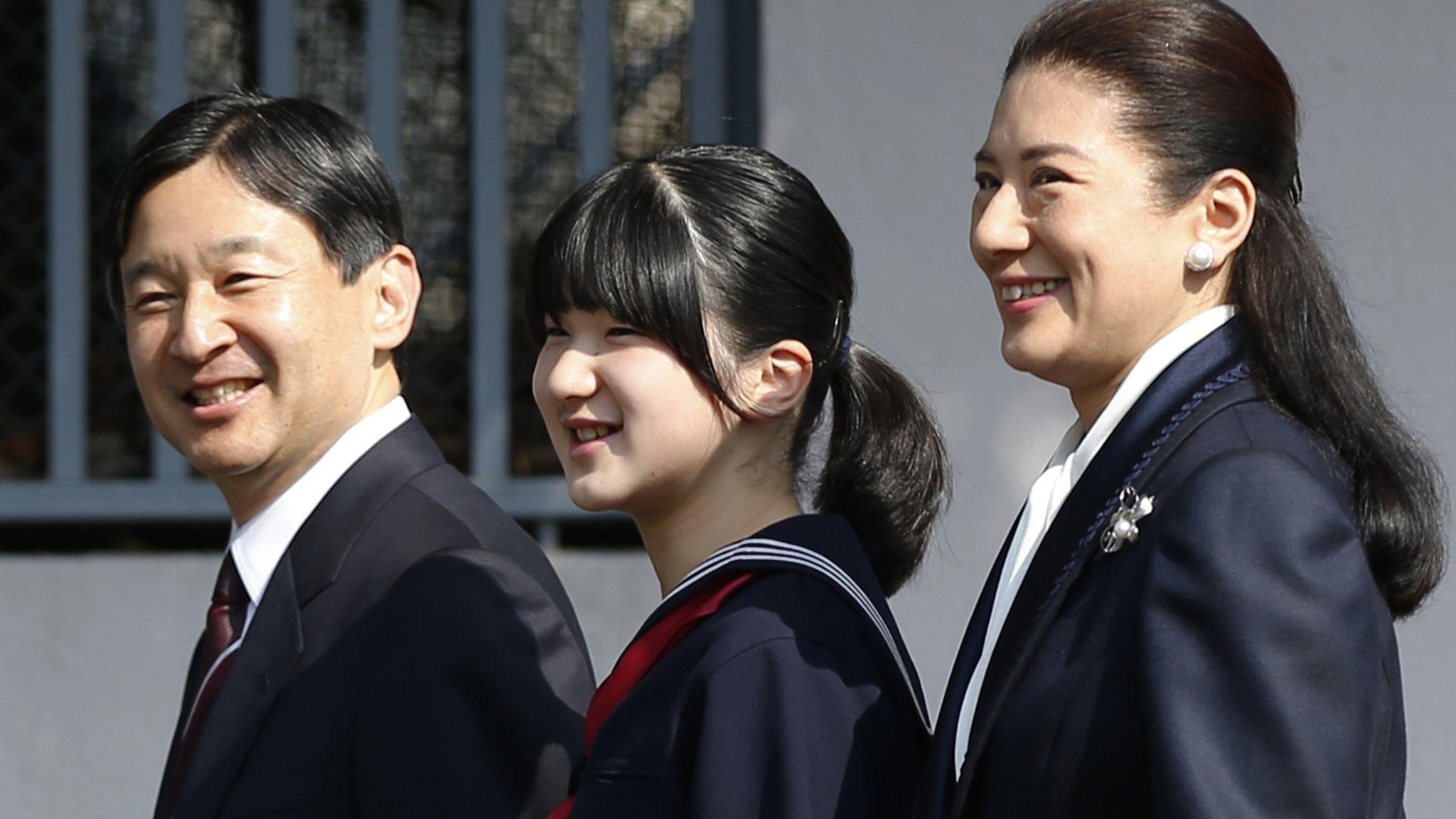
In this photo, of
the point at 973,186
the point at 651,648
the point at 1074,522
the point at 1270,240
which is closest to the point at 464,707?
the point at 651,648

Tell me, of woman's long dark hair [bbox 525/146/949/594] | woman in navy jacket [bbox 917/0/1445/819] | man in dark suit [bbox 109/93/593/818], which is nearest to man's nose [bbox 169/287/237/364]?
man in dark suit [bbox 109/93/593/818]

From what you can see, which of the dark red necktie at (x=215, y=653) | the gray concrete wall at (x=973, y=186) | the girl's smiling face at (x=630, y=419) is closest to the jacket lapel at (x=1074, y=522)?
the girl's smiling face at (x=630, y=419)

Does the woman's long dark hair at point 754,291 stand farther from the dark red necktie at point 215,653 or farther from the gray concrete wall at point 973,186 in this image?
the gray concrete wall at point 973,186

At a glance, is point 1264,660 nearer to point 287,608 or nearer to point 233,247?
point 287,608

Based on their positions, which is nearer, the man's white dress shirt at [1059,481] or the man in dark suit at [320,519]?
the man's white dress shirt at [1059,481]

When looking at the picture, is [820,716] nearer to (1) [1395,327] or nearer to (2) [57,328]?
(1) [1395,327]

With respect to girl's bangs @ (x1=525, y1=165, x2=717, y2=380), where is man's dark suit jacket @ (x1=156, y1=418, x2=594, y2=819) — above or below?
below

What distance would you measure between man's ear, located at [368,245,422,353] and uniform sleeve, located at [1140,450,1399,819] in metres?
1.10

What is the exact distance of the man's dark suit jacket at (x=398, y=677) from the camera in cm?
170

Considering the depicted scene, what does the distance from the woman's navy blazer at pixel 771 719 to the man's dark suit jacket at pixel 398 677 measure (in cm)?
15

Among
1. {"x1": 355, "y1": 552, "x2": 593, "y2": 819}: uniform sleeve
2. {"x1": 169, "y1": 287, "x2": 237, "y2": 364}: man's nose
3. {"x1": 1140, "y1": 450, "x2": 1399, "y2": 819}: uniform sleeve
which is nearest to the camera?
{"x1": 1140, "y1": 450, "x2": 1399, "y2": 819}: uniform sleeve

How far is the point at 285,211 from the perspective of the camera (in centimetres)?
199

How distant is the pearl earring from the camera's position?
4.48ft

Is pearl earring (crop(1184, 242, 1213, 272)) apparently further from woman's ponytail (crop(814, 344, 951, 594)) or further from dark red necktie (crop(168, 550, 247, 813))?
dark red necktie (crop(168, 550, 247, 813))
